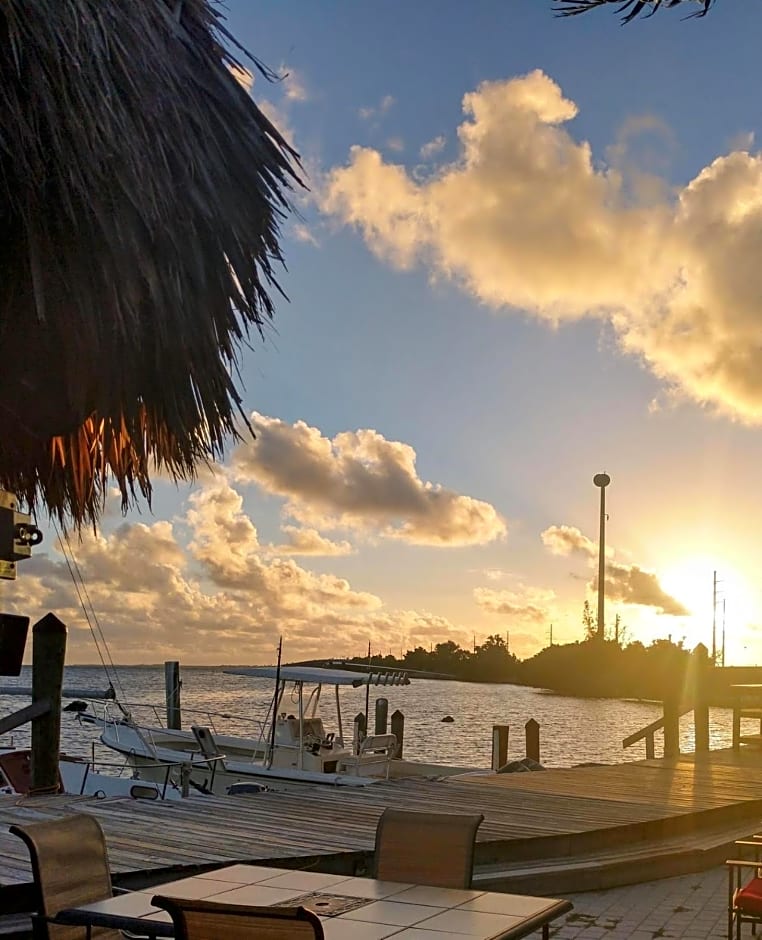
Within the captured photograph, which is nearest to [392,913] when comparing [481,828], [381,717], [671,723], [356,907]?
[356,907]

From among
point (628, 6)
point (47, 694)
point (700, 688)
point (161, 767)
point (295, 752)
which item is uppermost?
point (628, 6)

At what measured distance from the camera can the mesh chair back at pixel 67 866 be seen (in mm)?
4082

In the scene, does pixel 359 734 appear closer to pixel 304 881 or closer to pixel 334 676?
pixel 334 676

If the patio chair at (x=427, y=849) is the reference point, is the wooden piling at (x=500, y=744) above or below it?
below

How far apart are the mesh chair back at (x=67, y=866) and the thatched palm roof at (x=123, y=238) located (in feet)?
6.29

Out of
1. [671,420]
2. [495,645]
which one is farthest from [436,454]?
[495,645]

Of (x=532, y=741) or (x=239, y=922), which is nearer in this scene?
(x=239, y=922)

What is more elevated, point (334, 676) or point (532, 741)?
point (334, 676)

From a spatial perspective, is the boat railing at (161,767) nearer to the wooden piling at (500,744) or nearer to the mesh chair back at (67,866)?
the wooden piling at (500,744)

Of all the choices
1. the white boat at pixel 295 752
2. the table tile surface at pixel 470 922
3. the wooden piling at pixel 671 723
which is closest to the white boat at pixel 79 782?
the white boat at pixel 295 752

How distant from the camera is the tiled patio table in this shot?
3730 millimetres

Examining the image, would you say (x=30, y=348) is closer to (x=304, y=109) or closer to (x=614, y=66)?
(x=304, y=109)

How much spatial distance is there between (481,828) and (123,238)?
580cm

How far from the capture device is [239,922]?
3.17 metres
